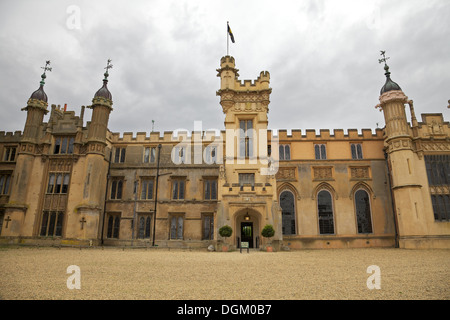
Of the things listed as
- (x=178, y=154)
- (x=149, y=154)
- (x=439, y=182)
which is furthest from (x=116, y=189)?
(x=439, y=182)

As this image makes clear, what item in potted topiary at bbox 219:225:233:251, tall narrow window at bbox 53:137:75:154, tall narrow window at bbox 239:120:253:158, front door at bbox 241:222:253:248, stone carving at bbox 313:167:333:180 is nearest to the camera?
potted topiary at bbox 219:225:233:251

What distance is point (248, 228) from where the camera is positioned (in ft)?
86.9

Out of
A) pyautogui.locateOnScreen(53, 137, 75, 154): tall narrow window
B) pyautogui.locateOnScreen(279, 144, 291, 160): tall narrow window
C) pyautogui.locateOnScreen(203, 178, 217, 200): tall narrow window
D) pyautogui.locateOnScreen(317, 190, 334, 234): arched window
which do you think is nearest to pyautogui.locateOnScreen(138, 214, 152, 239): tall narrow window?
pyautogui.locateOnScreen(203, 178, 217, 200): tall narrow window

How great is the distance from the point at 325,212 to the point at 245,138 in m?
11.4

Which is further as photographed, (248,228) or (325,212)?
(325,212)

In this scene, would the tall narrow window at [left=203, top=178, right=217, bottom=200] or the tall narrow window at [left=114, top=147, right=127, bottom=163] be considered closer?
the tall narrow window at [left=203, top=178, right=217, bottom=200]

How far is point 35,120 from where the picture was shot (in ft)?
98.0

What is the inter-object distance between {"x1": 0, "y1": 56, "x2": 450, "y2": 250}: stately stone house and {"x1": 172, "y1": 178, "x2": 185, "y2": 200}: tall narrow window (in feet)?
0.35

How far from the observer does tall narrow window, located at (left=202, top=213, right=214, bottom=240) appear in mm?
28319

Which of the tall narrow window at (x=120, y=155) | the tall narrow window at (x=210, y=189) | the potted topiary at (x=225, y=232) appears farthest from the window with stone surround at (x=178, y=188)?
the potted topiary at (x=225, y=232)

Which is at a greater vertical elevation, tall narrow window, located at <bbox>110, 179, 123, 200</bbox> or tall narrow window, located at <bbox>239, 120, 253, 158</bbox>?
tall narrow window, located at <bbox>239, 120, 253, 158</bbox>

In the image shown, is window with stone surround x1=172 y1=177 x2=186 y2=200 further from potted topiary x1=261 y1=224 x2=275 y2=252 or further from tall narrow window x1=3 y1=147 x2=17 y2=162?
tall narrow window x1=3 y1=147 x2=17 y2=162

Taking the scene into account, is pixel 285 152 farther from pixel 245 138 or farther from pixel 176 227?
pixel 176 227

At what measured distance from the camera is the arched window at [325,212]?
28406 millimetres
